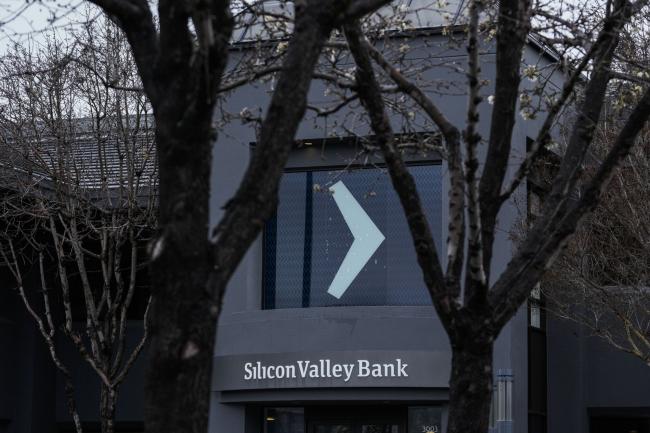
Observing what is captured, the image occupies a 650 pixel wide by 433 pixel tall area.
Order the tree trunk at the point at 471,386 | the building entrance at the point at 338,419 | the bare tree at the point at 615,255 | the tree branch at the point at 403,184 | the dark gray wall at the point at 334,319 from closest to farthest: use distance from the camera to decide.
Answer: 1. the tree trunk at the point at 471,386
2. the tree branch at the point at 403,184
3. the bare tree at the point at 615,255
4. the dark gray wall at the point at 334,319
5. the building entrance at the point at 338,419

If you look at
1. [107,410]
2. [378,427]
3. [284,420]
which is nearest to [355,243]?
[378,427]

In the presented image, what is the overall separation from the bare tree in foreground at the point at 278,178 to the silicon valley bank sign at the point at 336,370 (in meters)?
9.42

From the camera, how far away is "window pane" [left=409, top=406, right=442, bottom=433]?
20.0m

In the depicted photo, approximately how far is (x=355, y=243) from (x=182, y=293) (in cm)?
1327

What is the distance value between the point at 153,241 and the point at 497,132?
3.32 metres

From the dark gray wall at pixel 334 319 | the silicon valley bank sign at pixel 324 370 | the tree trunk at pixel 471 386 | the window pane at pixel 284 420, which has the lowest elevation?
the tree trunk at pixel 471 386

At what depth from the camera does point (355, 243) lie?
793 inches

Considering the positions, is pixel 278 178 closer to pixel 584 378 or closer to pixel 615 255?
pixel 615 255

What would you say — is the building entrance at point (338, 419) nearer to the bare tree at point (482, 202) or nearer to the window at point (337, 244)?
the window at point (337, 244)

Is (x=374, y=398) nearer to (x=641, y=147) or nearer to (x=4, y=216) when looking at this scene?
(x=641, y=147)

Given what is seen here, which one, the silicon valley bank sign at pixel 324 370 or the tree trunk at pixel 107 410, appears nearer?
the silicon valley bank sign at pixel 324 370

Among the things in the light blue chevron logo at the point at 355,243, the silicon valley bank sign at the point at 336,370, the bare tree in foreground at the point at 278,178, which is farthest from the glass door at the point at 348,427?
the bare tree in foreground at the point at 278,178

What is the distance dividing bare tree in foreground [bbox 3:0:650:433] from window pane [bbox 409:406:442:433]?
10.6m

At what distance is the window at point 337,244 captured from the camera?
65.2ft
